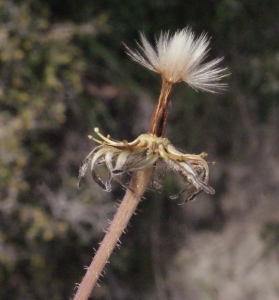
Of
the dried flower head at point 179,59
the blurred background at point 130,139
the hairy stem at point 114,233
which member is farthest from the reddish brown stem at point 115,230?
the blurred background at point 130,139

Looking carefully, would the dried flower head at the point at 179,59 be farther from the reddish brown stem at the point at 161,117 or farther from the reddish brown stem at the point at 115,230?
the reddish brown stem at the point at 115,230

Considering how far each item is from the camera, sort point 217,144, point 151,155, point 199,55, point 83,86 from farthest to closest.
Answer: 1. point 217,144
2. point 83,86
3. point 199,55
4. point 151,155

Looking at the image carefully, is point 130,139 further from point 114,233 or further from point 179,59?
point 114,233

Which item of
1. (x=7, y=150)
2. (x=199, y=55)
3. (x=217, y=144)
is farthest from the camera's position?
(x=217, y=144)

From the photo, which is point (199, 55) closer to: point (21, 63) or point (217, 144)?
point (21, 63)

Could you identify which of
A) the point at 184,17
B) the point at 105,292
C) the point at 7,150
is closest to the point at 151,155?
the point at 7,150

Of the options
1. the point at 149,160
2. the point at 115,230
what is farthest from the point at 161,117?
the point at 115,230

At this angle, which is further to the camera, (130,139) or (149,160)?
(130,139)
